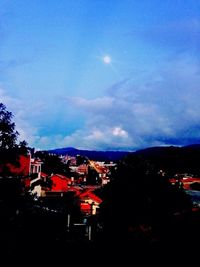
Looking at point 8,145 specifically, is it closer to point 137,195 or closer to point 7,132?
point 7,132

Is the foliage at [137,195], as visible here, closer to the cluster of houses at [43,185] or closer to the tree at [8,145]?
the cluster of houses at [43,185]

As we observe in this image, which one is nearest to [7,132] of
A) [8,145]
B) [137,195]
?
[8,145]

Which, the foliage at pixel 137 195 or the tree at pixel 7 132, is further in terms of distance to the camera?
the foliage at pixel 137 195

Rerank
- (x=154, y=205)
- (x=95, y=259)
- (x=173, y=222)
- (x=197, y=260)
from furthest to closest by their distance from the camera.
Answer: (x=154, y=205), (x=95, y=259), (x=173, y=222), (x=197, y=260)

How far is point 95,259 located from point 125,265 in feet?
10.1

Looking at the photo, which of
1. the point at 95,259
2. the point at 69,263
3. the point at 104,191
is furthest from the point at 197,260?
the point at 104,191

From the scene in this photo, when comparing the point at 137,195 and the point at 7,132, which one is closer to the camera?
the point at 7,132

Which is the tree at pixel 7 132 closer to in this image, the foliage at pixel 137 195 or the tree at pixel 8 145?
the tree at pixel 8 145

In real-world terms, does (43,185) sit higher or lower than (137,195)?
higher

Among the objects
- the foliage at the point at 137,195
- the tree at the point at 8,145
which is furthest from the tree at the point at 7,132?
the foliage at the point at 137,195

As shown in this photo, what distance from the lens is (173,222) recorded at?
9.01m

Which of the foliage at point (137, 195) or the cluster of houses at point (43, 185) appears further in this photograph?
the foliage at point (137, 195)

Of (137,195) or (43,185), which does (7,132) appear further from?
(137,195)

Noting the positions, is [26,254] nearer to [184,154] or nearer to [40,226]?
[40,226]
